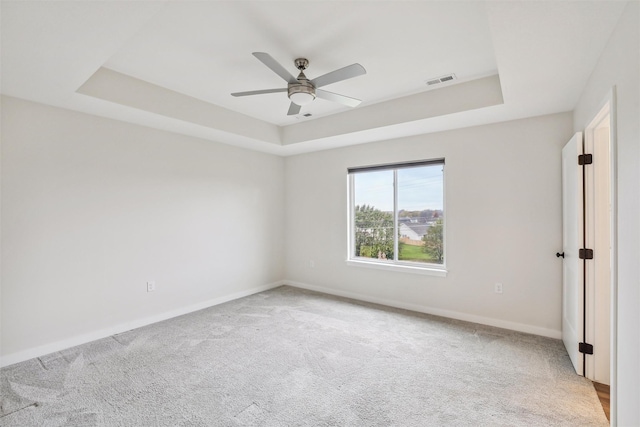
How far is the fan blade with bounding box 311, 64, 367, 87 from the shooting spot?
2124mm

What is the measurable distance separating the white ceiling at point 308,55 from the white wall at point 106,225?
0.33m

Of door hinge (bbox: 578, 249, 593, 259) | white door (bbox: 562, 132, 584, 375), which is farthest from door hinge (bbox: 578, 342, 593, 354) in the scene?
door hinge (bbox: 578, 249, 593, 259)

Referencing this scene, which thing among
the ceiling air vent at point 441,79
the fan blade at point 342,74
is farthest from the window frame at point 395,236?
the fan blade at point 342,74

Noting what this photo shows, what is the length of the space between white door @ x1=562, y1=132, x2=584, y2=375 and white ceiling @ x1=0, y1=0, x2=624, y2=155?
60 cm

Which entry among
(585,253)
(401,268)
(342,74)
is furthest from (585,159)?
(401,268)

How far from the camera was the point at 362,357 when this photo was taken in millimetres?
2703

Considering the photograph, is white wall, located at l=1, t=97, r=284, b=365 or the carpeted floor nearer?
the carpeted floor

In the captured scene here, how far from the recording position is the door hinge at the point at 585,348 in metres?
2.31

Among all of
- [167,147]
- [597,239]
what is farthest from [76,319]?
[597,239]

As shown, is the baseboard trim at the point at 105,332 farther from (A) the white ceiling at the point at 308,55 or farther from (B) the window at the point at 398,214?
(A) the white ceiling at the point at 308,55

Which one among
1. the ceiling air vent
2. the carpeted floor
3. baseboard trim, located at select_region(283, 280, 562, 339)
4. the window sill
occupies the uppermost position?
the ceiling air vent

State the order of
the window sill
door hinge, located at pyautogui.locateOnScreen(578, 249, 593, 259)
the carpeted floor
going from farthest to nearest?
the window sill → door hinge, located at pyautogui.locateOnScreen(578, 249, 593, 259) → the carpeted floor

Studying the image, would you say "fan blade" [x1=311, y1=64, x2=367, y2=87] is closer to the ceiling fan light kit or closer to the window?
the ceiling fan light kit

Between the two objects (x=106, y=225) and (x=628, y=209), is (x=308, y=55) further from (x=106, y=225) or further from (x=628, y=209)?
(x=106, y=225)
